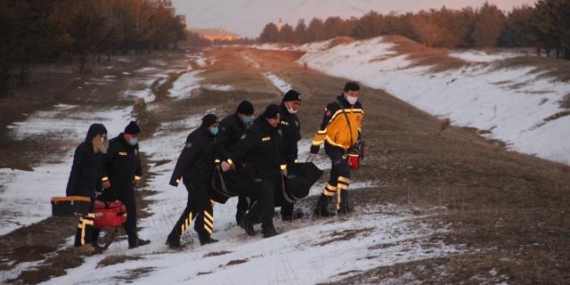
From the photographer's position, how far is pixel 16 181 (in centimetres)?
1841

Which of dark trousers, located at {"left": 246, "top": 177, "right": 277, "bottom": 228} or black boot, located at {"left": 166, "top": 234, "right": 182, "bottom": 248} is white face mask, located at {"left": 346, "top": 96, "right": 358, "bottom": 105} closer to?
dark trousers, located at {"left": 246, "top": 177, "right": 277, "bottom": 228}

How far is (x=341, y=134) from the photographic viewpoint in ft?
38.1

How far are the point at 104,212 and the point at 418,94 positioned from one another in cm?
4155

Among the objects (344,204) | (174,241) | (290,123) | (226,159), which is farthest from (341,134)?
(174,241)

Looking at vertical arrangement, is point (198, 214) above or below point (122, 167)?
below

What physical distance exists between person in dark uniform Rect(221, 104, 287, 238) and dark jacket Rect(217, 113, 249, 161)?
1.70 ft

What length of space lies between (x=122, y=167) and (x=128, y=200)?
640 millimetres

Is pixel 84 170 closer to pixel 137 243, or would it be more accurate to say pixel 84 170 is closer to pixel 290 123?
pixel 137 243

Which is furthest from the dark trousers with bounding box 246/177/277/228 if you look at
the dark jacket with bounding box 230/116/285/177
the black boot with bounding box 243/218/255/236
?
the black boot with bounding box 243/218/255/236

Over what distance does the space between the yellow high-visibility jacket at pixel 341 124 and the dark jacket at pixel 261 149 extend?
0.82 m

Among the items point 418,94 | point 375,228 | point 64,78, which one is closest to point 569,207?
point 375,228

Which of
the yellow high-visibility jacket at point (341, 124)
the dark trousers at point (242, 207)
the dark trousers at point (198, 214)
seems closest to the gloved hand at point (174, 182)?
the dark trousers at point (198, 214)

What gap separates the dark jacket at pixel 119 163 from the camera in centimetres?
1113

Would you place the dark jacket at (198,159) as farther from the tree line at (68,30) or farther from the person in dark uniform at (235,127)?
the tree line at (68,30)
